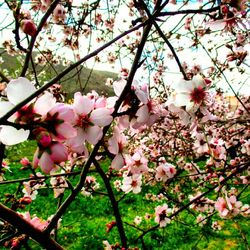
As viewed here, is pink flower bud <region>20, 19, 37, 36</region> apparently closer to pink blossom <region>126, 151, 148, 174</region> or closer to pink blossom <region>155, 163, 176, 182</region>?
pink blossom <region>126, 151, 148, 174</region>

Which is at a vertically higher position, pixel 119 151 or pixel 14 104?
pixel 119 151

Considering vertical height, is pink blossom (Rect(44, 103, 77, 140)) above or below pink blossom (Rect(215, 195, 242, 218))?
below

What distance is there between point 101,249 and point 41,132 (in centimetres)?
406

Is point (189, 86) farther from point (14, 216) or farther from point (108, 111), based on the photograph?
point (14, 216)

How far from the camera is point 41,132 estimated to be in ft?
2.22

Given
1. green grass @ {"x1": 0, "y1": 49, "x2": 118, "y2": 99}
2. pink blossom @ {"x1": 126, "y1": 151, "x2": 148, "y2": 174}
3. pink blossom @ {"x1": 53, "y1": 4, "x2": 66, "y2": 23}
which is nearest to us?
pink blossom @ {"x1": 126, "y1": 151, "x2": 148, "y2": 174}

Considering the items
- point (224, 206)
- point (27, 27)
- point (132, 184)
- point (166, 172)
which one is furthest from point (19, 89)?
point (166, 172)

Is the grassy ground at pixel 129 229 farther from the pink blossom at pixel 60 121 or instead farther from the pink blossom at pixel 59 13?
the pink blossom at pixel 60 121

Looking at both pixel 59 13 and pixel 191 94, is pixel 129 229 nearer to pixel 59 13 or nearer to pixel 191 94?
Answer: pixel 59 13

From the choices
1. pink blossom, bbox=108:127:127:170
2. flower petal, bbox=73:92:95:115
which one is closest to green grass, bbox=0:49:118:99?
pink blossom, bbox=108:127:127:170

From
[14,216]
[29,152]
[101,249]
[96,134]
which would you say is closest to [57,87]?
[96,134]

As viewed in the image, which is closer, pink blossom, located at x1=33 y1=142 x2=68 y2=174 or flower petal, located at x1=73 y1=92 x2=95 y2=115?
pink blossom, located at x1=33 y1=142 x2=68 y2=174

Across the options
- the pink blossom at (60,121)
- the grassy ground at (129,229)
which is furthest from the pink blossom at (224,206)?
the pink blossom at (60,121)

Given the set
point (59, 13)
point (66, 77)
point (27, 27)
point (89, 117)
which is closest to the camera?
point (89, 117)
